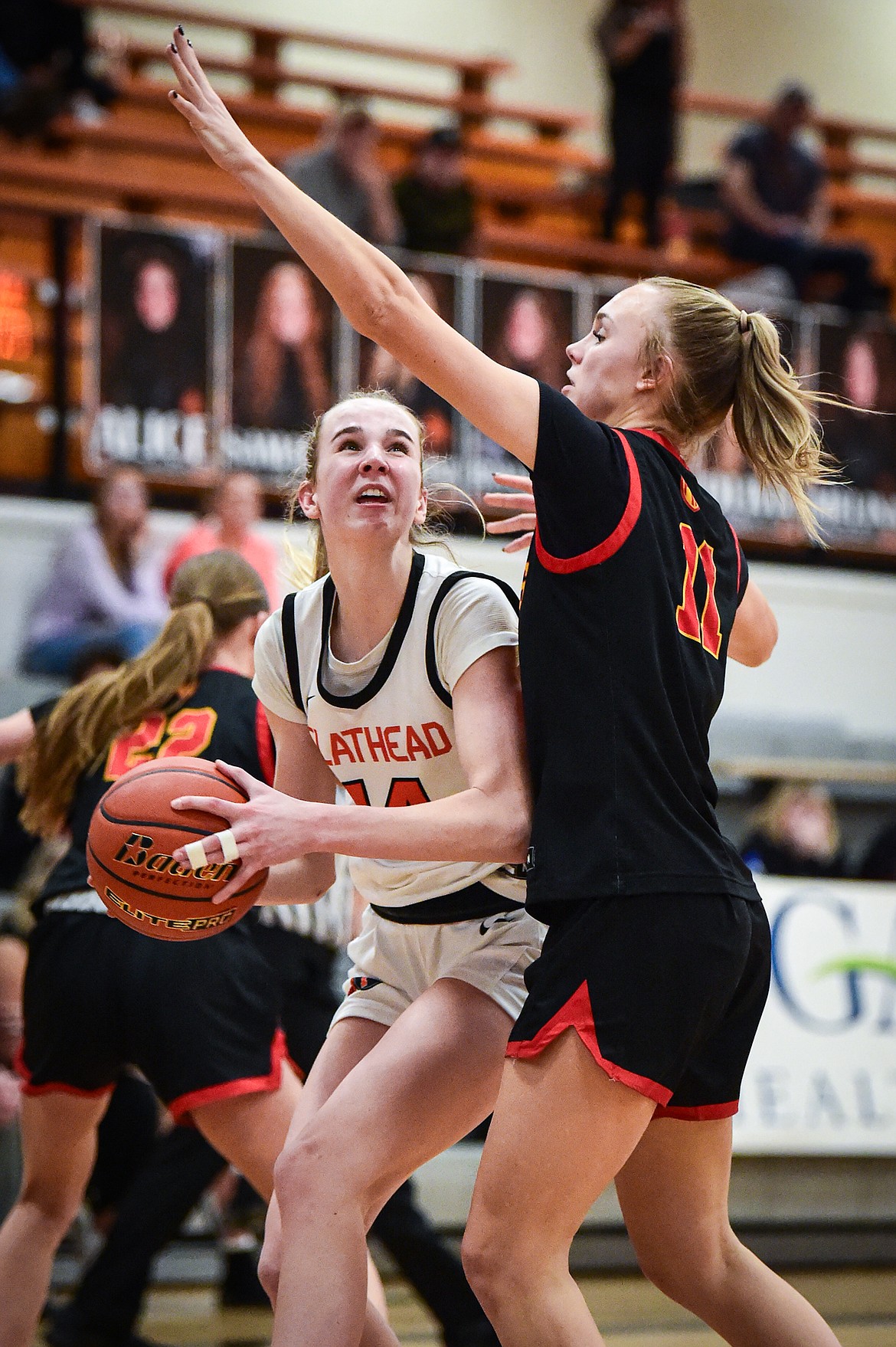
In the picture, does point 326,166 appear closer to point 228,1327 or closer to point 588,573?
point 228,1327

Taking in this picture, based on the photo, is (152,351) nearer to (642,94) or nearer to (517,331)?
(517,331)

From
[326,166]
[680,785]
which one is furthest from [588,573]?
[326,166]

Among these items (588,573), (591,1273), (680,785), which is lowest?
(591,1273)

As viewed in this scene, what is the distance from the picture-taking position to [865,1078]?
6535 millimetres

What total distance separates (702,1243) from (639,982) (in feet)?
1.73

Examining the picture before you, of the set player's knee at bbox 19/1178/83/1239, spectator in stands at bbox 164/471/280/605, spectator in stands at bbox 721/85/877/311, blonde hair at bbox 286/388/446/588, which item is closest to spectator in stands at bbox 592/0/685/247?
spectator in stands at bbox 721/85/877/311

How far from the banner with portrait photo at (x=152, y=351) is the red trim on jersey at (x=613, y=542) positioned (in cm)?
607

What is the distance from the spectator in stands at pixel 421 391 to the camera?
862cm

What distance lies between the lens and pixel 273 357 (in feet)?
28.2

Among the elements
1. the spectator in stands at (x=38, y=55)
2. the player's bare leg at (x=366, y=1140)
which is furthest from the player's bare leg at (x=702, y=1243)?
the spectator in stands at (x=38, y=55)

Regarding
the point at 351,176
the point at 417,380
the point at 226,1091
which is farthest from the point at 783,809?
the point at 226,1091

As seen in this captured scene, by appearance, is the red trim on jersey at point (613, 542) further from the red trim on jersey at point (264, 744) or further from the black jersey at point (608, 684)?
the red trim on jersey at point (264, 744)

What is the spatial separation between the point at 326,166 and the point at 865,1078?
5.72m

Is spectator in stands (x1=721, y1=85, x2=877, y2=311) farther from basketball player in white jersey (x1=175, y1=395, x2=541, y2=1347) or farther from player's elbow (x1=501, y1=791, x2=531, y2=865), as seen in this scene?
player's elbow (x1=501, y1=791, x2=531, y2=865)
